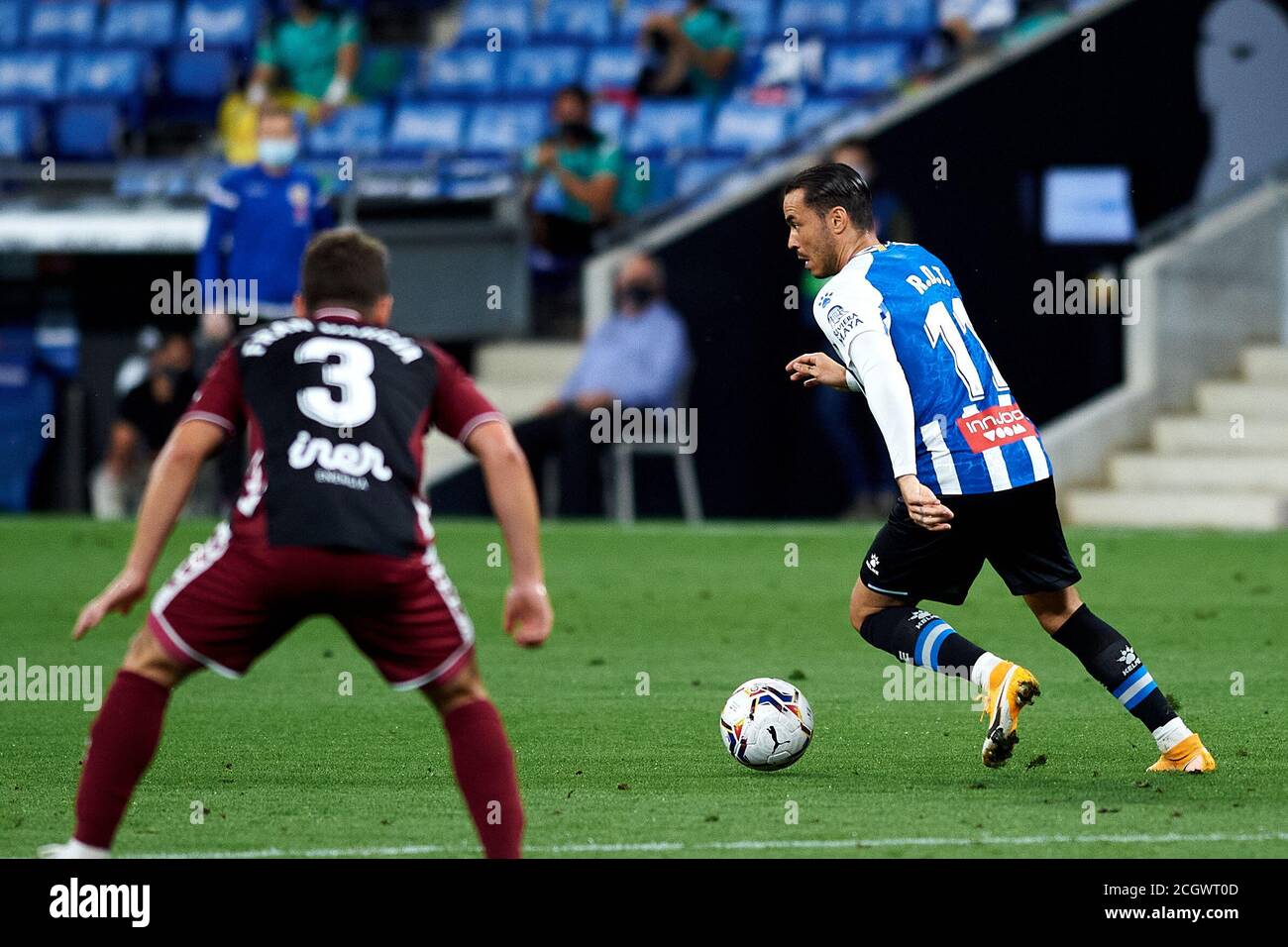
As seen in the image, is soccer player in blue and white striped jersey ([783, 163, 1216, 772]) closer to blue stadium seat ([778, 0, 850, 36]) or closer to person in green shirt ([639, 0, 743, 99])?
person in green shirt ([639, 0, 743, 99])

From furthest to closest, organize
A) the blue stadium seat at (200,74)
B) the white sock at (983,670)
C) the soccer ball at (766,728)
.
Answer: the blue stadium seat at (200,74) → the soccer ball at (766,728) → the white sock at (983,670)

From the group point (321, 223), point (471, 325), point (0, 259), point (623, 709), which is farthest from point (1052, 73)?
point (623, 709)

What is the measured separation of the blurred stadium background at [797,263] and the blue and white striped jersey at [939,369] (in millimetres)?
9268

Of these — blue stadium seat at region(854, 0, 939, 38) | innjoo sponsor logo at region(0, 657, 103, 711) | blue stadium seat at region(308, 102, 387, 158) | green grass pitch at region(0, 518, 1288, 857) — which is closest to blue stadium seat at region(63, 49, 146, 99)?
blue stadium seat at region(308, 102, 387, 158)

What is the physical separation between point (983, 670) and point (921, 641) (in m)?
0.26

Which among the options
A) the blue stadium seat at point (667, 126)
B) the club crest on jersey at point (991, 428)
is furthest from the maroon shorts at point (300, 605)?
the blue stadium seat at point (667, 126)

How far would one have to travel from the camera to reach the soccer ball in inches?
287

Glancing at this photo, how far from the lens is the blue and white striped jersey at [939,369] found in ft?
22.7

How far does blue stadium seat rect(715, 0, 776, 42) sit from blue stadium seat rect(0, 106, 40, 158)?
21.0 ft

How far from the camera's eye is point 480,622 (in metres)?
11.7

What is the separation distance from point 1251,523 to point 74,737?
993cm

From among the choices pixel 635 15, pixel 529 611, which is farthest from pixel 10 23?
pixel 529 611
